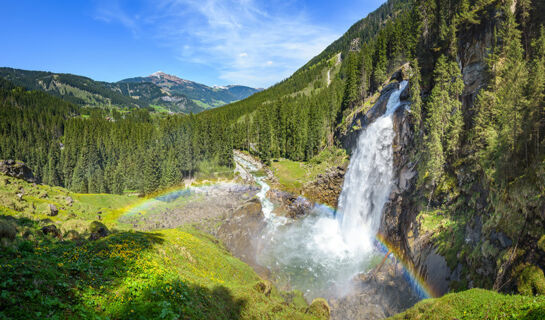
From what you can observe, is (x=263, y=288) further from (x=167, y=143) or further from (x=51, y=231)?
(x=167, y=143)

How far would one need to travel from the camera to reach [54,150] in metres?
89.3

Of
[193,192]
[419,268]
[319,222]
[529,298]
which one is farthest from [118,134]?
[529,298]

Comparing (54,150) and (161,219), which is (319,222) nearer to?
(161,219)

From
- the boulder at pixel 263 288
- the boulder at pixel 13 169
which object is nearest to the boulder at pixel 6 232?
the boulder at pixel 263 288

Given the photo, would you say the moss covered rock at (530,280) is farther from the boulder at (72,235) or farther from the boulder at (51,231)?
the boulder at (51,231)

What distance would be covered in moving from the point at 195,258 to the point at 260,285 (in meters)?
6.03

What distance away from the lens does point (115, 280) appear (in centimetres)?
1037

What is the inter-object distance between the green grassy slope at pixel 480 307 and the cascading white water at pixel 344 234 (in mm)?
14414

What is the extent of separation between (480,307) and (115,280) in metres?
17.6

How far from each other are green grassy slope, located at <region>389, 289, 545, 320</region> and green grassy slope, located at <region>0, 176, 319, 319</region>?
8.40 metres

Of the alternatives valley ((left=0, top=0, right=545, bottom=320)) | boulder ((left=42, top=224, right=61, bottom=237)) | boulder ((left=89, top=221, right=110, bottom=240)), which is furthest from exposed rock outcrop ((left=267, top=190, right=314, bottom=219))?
boulder ((left=42, top=224, right=61, bottom=237))

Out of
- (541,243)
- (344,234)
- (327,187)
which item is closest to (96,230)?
(541,243)

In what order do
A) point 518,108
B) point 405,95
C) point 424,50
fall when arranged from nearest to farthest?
point 518,108 → point 424,50 → point 405,95

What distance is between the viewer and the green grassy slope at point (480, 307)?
9508 millimetres
